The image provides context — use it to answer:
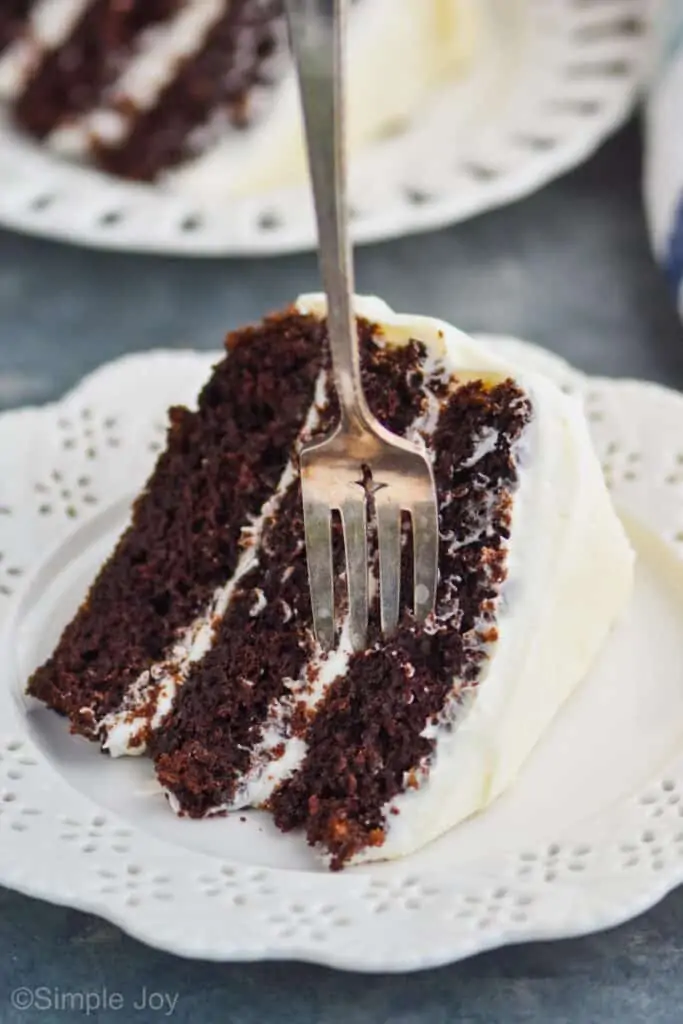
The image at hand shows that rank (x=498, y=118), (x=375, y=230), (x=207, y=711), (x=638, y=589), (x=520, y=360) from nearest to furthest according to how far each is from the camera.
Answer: (x=207, y=711) < (x=638, y=589) < (x=520, y=360) < (x=375, y=230) < (x=498, y=118)

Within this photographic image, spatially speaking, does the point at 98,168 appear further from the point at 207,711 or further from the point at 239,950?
the point at 239,950

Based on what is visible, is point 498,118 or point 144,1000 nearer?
point 144,1000

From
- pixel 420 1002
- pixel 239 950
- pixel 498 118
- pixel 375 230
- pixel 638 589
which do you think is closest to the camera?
pixel 239 950

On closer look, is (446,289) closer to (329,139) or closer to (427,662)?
(427,662)

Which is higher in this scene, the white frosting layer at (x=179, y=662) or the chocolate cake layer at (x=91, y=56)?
the chocolate cake layer at (x=91, y=56)

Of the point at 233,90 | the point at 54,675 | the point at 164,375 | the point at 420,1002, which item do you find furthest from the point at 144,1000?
the point at 233,90

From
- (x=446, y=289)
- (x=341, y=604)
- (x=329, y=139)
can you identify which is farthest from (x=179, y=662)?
(x=446, y=289)

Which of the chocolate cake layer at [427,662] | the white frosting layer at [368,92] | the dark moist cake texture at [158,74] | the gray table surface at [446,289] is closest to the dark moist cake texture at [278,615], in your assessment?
the chocolate cake layer at [427,662]

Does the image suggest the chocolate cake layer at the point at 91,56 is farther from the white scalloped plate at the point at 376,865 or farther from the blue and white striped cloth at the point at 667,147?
the white scalloped plate at the point at 376,865
